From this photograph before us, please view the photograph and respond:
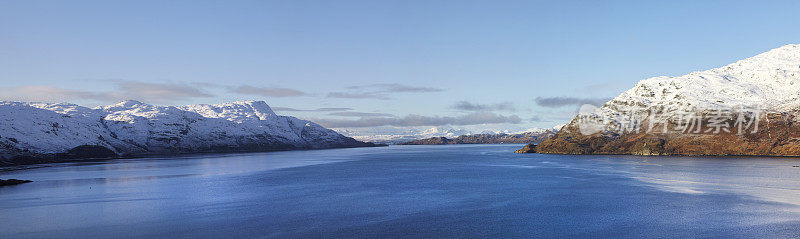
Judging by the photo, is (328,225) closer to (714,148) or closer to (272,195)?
(272,195)

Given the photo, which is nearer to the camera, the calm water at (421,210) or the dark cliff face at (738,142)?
the calm water at (421,210)

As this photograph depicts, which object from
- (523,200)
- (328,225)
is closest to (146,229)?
(328,225)

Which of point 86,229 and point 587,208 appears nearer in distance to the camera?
point 86,229

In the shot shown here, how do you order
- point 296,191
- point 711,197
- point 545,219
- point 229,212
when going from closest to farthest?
point 545,219
point 229,212
point 711,197
point 296,191

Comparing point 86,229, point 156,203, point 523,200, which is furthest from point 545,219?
point 156,203

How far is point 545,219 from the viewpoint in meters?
45.8

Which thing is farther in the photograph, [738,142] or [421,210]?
[738,142]

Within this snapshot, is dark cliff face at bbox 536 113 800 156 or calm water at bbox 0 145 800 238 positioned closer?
calm water at bbox 0 145 800 238

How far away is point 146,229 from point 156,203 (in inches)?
823

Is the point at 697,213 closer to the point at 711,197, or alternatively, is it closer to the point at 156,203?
the point at 711,197

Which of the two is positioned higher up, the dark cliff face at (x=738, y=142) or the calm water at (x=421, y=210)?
the dark cliff face at (x=738, y=142)


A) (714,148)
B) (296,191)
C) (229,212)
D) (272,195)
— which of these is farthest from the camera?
(714,148)

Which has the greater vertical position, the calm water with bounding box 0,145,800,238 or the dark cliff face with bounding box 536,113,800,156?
the dark cliff face with bounding box 536,113,800,156

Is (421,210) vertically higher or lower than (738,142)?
lower
